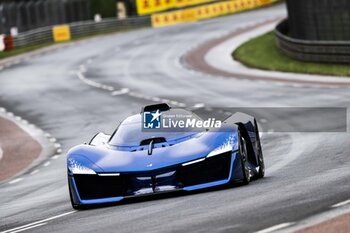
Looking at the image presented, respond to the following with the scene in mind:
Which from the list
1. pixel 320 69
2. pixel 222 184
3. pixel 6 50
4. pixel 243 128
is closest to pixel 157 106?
pixel 243 128

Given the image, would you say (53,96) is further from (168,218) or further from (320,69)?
(168,218)

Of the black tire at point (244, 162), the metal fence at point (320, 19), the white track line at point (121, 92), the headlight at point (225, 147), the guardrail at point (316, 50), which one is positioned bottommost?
the white track line at point (121, 92)

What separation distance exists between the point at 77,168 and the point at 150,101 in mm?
22331

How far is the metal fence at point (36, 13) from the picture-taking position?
237 feet

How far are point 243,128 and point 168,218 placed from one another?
406cm

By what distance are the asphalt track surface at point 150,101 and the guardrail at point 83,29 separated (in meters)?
2.82

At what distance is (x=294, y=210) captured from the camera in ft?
34.3

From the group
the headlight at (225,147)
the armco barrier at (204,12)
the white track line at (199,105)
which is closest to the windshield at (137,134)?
the headlight at (225,147)

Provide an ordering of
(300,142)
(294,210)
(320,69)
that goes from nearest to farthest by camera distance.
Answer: (294,210), (300,142), (320,69)

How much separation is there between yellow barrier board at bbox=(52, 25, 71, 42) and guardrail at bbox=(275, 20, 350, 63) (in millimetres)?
28027

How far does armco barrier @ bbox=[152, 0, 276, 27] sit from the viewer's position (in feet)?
263

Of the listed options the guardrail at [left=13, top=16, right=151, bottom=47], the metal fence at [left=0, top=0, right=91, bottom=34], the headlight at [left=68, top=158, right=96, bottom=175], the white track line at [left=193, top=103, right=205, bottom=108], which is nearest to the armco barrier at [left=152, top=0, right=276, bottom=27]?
the guardrail at [left=13, top=16, right=151, bottom=47]

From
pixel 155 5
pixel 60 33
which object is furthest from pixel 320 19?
pixel 155 5

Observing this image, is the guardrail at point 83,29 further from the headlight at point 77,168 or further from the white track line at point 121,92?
the headlight at point 77,168
